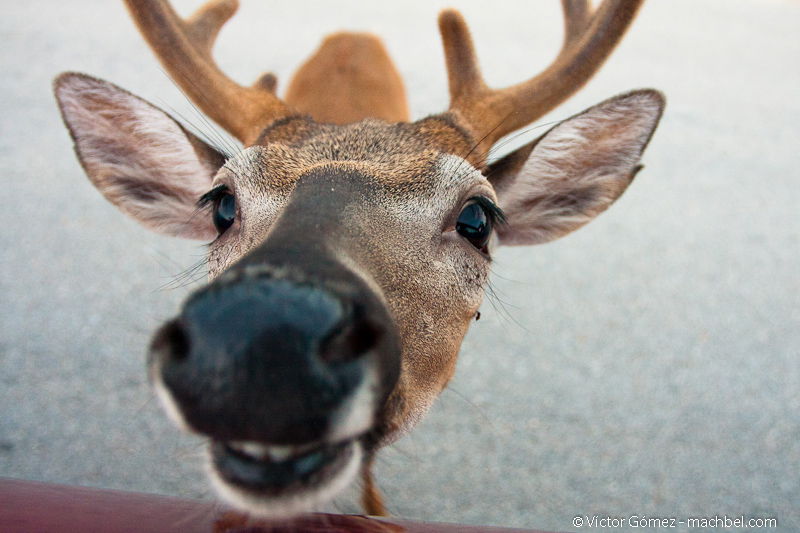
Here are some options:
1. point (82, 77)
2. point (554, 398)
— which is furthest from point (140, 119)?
point (554, 398)

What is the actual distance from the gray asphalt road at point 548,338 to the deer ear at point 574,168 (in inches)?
25.0

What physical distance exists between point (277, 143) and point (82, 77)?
3.15 feet

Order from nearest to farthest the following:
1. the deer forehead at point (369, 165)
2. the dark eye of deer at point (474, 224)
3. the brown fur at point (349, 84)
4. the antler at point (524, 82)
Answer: the deer forehead at point (369, 165), the dark eye of deer at point (474, 224), the antler at point (524, 82), the brown fur at point (349, 84)

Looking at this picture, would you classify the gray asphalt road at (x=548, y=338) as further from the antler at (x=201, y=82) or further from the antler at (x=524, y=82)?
the antler at (x=201, y=82)

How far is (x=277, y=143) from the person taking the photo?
2234 millimetres

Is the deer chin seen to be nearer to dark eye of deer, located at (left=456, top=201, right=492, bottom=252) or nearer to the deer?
the deer

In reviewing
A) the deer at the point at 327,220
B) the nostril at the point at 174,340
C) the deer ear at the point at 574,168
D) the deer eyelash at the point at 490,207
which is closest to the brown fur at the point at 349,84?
the deer at the point at 327,220

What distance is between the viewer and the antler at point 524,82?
2.65 meters

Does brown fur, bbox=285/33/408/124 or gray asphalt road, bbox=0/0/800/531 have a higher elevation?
brown fur, bbox=285/33/408/124

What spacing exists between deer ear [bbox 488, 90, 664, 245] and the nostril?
162 centimetres

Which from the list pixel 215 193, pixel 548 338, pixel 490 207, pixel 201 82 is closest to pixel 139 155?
pixel 201 82

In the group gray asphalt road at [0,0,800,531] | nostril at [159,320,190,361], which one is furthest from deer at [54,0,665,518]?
gray asphalt road at [0,0,800,531]

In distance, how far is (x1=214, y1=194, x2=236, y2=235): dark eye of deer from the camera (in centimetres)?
213

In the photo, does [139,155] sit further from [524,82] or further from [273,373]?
[273,373]
